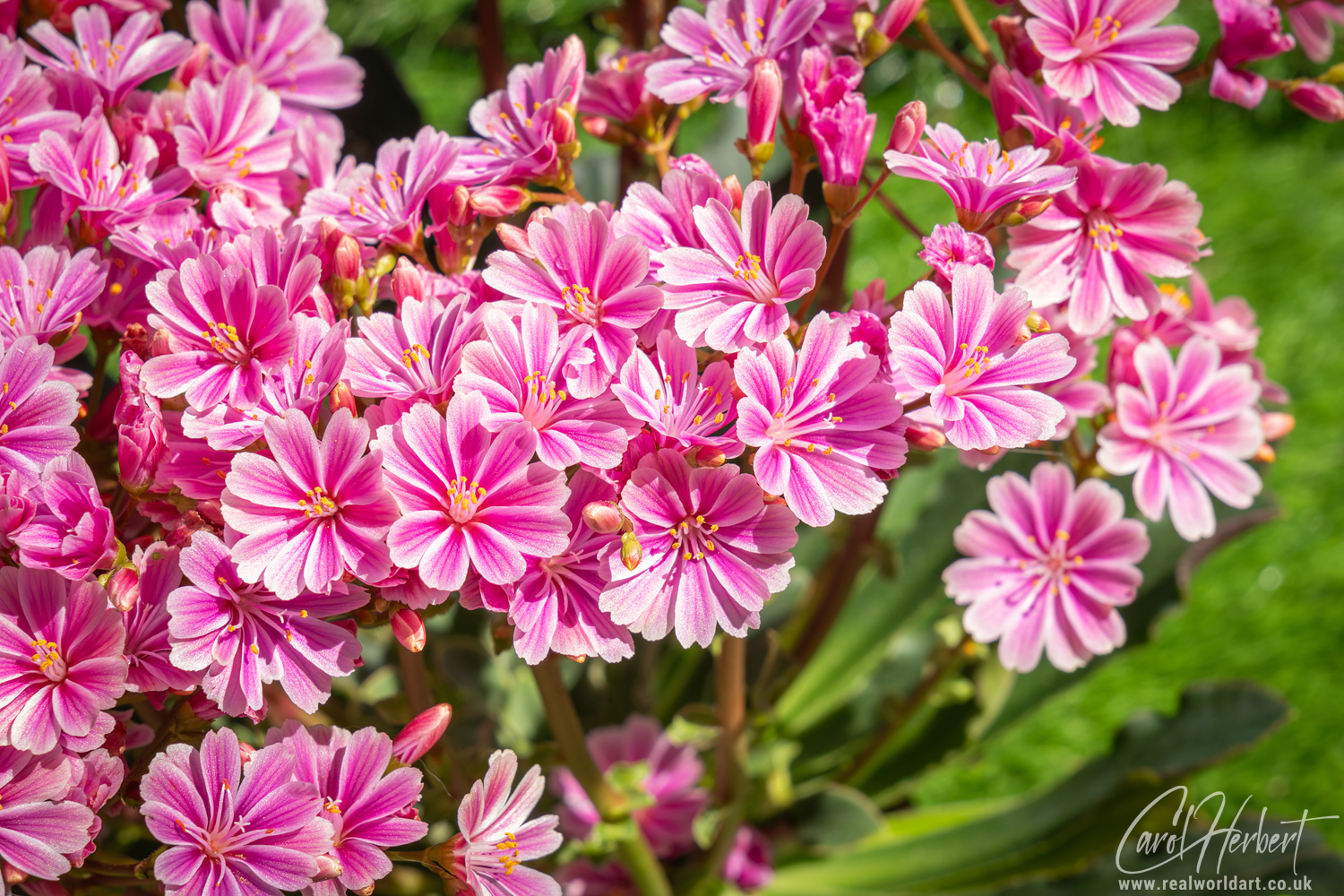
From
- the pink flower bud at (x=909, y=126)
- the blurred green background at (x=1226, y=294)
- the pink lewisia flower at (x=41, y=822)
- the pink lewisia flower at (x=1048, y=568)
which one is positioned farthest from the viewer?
the blurred green background at (x=1226, y=294)

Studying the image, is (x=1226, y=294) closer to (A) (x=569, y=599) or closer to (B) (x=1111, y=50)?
(B) (x=1111, y=50)

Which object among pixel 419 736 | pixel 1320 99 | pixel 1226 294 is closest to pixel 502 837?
pixel 419 736

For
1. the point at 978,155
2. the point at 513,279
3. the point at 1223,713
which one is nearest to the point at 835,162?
the point at 978,155

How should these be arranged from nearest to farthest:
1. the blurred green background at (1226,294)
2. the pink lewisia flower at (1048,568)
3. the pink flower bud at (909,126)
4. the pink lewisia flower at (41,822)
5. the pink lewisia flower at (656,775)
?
the pink lewisia flower at (41,822) → the pink flower bud at (909,126) → the pink lewisia flower at (1048,568) → the pink lewisia flower at (656,775) → the blurred green background at (1226,294)

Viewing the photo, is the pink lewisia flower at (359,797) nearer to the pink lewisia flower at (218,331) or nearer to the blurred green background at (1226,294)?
the pink lewisia flower at (218,331)

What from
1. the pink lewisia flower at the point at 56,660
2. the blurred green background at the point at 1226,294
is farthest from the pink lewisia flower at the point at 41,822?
the blurred green background at the point at 1226,294

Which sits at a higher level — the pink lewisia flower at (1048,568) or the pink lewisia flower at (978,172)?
the pink lewisia flower at (978,172)

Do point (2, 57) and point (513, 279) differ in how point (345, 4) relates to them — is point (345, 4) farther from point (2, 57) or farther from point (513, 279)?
point (513, 279)
